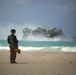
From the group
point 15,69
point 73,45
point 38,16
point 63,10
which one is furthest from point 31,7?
point 15,69

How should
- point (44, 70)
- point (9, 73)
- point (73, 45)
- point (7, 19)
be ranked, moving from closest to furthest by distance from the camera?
point (9, 73) → point (44, 70) → point (7, 19) → point (73, 45)

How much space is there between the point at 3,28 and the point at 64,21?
153 cm

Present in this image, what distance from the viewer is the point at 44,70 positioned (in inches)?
136

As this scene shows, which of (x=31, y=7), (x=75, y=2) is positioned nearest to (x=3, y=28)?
(x=31, y=7)

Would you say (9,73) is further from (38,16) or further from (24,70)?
(38,16)

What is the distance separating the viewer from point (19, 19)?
6.14m

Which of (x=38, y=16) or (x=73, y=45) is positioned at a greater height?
(x=38, y=16)

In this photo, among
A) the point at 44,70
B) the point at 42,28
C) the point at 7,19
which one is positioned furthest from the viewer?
the point at 42,28

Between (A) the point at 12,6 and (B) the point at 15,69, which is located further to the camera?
(A) the point at 12,6

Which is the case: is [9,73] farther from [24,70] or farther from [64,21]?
[64,21]

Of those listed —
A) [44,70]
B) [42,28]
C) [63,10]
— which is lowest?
[44,70]

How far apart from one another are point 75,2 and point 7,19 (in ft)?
5.86

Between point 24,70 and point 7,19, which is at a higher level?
point 7,19

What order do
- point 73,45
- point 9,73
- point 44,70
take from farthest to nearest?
point 73,45, point 44,70, point 9,73
